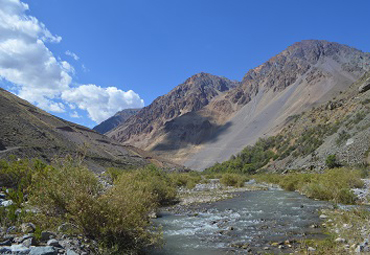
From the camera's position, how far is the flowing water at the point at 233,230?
9.20 metres

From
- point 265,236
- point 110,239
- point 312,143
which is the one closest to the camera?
point 110,239

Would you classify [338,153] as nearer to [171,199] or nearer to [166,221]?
[171,199]

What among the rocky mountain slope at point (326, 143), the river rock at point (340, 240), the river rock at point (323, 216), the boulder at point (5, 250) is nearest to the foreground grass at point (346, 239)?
the river rock at point (340, 240)

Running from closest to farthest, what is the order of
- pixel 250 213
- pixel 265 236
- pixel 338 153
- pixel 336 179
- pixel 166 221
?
pixel 265 236 < pixel 166 221 < pixel 250 213 < pixel 336 179 < pixel 338 153

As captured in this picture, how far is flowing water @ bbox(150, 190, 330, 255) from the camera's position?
9203 mm

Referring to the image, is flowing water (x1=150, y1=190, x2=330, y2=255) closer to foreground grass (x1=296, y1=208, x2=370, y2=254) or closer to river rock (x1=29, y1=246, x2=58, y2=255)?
foreground grass (x1=296, y1=208, x2=370, y2=254)

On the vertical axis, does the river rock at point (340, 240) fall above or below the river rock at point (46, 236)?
below

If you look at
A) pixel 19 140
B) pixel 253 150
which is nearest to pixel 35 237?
pixel 19 140

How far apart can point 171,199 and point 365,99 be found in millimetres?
50880

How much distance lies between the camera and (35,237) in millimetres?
5816

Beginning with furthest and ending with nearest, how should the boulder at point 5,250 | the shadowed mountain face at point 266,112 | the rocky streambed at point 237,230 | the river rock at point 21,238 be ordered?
1. the shadowed mountain face at point 266,112
2. the rocky streambed at point 237,230
3. the river rock at point 21,238
4. the boulder at point 5,250

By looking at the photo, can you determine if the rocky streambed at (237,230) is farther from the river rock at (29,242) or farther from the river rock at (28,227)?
the river rock at (29,242)

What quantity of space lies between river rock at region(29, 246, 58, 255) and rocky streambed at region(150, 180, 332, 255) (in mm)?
3868

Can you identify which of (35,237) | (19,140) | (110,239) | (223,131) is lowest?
(110,239)
